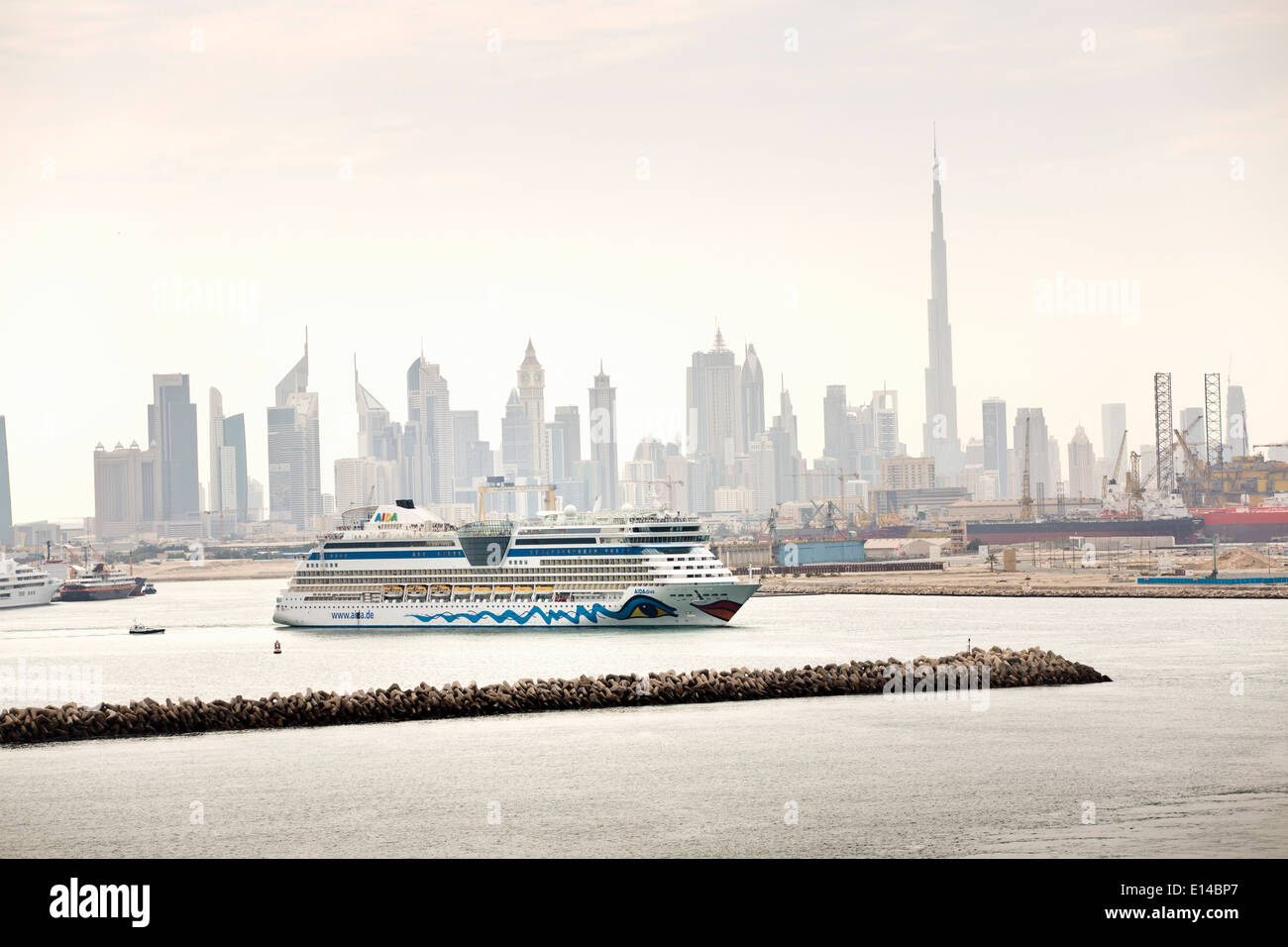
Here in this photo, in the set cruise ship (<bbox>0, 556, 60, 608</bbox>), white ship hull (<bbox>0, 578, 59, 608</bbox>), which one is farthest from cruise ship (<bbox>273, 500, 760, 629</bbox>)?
cruise ship (<bbox>0, 556, 60, 608</bbox>)

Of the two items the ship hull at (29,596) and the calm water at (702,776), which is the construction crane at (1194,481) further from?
the calm water at (702,776)

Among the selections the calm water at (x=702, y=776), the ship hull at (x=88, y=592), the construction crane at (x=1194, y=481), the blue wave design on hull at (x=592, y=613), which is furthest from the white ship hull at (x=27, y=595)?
Result: the construction crane at (x=1194, y=481)

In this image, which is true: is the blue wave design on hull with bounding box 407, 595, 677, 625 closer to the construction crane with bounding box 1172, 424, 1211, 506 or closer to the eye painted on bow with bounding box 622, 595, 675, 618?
the eye painted on bow with bounding box 622, 595, 675, 618

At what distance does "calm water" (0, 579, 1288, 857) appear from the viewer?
63.1ft

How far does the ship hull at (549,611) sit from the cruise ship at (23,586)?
5596 centimetres

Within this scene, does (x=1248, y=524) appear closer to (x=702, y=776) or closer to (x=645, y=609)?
(x=645, y=609)

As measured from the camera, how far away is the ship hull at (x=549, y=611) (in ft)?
185

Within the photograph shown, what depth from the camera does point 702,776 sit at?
23875 millimetres

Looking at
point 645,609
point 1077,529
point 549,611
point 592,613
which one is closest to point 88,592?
point 549,611

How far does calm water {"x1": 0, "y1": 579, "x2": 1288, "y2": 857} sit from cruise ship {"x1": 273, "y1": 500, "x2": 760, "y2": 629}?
1208 cm

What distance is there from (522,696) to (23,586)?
297 feet
